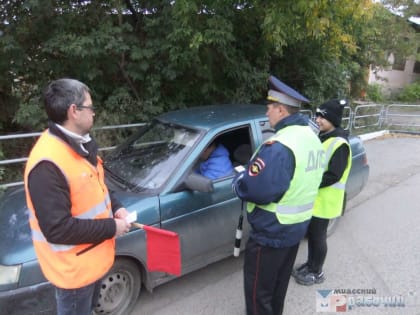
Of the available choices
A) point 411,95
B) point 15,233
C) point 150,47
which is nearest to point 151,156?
point 15,233

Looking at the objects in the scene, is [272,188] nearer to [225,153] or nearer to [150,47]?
[225,153]

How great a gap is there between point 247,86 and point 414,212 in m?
3.90

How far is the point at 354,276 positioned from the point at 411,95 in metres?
21.5

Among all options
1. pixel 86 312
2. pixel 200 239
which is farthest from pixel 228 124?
pixel 86 312

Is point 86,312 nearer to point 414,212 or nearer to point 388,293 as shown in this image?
point 388,293

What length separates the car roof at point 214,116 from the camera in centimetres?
340

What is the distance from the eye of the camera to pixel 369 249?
165 inches

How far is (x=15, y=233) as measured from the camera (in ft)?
8.25

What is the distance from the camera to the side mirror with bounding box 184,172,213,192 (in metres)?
2.79

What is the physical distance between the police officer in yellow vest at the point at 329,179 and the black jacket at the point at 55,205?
6.96 ft

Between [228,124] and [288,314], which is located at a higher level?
[228,124]

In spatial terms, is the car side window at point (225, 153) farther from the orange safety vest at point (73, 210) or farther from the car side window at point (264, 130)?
the orange safety vest at point (73, 210)

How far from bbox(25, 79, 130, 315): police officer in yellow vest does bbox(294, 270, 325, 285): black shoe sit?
2.21 m

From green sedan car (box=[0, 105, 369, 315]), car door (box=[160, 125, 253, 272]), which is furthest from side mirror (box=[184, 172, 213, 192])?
car door (box=[160, 125, 253, 272])
